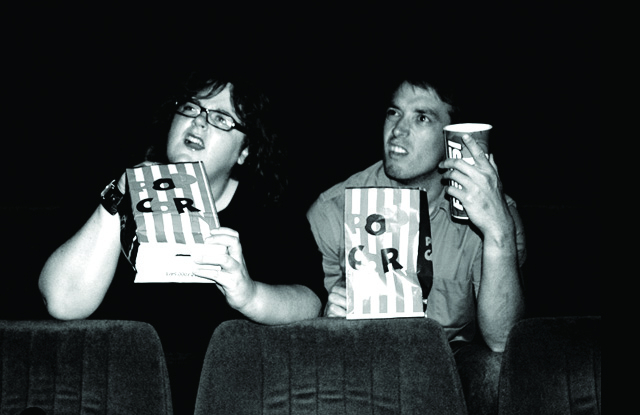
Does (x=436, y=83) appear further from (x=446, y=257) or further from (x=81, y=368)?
(x=81, y=368)

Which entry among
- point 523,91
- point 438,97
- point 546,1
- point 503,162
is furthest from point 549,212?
point 438,97

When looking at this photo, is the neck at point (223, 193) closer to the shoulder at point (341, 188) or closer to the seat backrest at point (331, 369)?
the shoulder at point (341, 188)

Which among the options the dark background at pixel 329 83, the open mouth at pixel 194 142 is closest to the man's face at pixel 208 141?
the open mouth at pixel 194 142

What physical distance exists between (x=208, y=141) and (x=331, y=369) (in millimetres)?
823

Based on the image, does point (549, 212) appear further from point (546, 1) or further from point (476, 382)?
point (476, 382)

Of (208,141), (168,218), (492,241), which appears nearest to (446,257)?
(492,241)

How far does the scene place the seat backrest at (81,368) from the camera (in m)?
1.48

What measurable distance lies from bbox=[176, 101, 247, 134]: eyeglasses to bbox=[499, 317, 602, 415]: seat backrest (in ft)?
3.47

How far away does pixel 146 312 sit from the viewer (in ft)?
6.45

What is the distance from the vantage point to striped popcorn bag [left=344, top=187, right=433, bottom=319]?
5.26 ft

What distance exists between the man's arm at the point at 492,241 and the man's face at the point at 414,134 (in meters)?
0.44

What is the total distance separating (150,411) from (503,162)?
8.12ft

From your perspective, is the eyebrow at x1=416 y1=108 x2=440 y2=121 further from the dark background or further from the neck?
the dark background

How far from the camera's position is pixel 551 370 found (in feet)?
4.93
